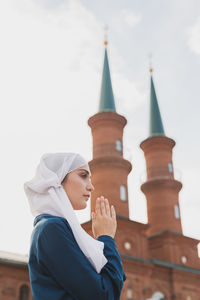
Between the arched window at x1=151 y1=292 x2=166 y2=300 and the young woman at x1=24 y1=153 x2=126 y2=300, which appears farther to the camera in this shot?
the arched window at x1=151 y1=292 x2=166 y2=300

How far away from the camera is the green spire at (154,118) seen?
33.8 meters

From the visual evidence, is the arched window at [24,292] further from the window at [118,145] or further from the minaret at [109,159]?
the window at [118,145]

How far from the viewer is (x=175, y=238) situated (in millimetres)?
28562

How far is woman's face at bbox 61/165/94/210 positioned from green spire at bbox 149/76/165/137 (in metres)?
30.9

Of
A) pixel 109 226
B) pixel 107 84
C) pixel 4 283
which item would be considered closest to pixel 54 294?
pixel 109 226

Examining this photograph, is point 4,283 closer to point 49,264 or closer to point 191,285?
point 191,285

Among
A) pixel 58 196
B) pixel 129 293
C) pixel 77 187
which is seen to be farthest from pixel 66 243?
pixel 129 293

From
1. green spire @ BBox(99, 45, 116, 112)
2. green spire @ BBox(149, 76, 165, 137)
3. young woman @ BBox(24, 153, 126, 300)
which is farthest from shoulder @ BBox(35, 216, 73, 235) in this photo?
green spire @ BBox(149, 76, 165, 137)

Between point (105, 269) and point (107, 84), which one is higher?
point (107, 84)

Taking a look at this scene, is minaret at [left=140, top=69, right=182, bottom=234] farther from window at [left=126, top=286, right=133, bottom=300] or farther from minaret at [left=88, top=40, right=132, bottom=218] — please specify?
window at [left=126, top=286, right=133, bottom=300]

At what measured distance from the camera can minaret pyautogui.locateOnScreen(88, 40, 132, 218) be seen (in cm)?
2619

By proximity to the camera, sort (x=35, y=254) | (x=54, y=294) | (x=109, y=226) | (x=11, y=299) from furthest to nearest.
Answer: (x=11, y=299) → (x=109, y=226) → (x=35, y=254) → (x=54, y=294)

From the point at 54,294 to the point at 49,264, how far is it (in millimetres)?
174

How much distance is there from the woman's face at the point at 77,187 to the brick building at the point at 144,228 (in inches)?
853
